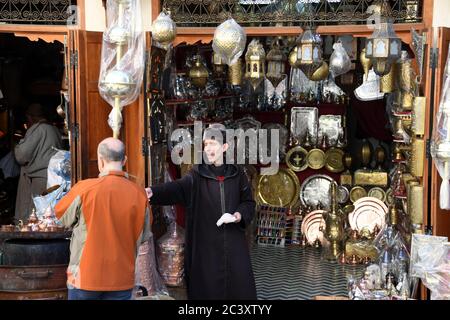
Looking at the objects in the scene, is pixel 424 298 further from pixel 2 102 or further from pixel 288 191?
pixel 2 102

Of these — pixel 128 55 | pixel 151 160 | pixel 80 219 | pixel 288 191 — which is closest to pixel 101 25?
pixel 128 55

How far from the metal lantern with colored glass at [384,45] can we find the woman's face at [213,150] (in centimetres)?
128

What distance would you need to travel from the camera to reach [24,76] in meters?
8.81

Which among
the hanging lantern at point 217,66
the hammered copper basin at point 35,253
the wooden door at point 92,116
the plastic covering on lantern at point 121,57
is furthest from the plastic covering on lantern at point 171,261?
the hanging lantern at point 217,66

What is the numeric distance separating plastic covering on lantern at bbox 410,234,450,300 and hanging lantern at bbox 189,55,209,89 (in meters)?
2.44

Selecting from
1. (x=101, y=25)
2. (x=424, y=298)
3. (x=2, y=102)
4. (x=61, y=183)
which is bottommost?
(x=424, y=298)

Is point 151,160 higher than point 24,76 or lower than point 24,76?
lower

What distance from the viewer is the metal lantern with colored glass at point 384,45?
17.8ft

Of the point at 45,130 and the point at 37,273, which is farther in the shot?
the point at 45,130

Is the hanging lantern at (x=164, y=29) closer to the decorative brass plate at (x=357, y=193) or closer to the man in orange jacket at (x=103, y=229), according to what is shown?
the man in orange jacket at (x=103, y=229)

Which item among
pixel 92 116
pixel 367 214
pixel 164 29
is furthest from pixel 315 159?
pixel 164 29

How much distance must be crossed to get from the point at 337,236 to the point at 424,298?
2.27 metres

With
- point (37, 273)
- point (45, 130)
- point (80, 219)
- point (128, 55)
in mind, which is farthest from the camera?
point (45, 130)

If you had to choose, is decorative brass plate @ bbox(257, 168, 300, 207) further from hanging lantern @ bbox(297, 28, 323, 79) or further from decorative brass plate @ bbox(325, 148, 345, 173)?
hanging lantern @ bbox(297, 28, 323, 79)
